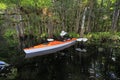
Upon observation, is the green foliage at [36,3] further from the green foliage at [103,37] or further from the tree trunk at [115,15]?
the tree trunk at [115,15]

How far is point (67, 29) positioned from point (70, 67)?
42.9ft

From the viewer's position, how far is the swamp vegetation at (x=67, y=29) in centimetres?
1050

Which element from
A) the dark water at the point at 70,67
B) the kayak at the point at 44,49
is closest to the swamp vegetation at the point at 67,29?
the dark water at the point at 70,67

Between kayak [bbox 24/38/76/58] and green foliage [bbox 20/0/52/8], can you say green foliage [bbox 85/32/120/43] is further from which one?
kayak [bbox 24/38/76/58]

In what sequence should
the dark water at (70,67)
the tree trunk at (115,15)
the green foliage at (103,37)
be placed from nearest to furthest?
the dark water at (70,67)
the green foliage at (103,37)
the tree trunk at (115,15)

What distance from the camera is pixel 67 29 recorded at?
74.9ft

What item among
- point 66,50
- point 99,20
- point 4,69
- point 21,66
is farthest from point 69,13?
point 4,69

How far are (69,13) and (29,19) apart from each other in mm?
4976

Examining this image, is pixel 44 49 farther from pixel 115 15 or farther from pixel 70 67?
pixel 115 15

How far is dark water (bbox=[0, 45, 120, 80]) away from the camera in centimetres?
862

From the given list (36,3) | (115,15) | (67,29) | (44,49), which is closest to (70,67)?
(44,49)

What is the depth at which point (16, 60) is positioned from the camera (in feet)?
36.5

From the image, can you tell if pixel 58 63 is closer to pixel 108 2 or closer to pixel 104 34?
pixel 104 34

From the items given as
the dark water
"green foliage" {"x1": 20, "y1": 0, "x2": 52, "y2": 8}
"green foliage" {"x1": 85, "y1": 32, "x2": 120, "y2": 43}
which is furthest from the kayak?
"green foliage" {"x1": 20, "y1": 0, "x2": 52, "y2": 8}
